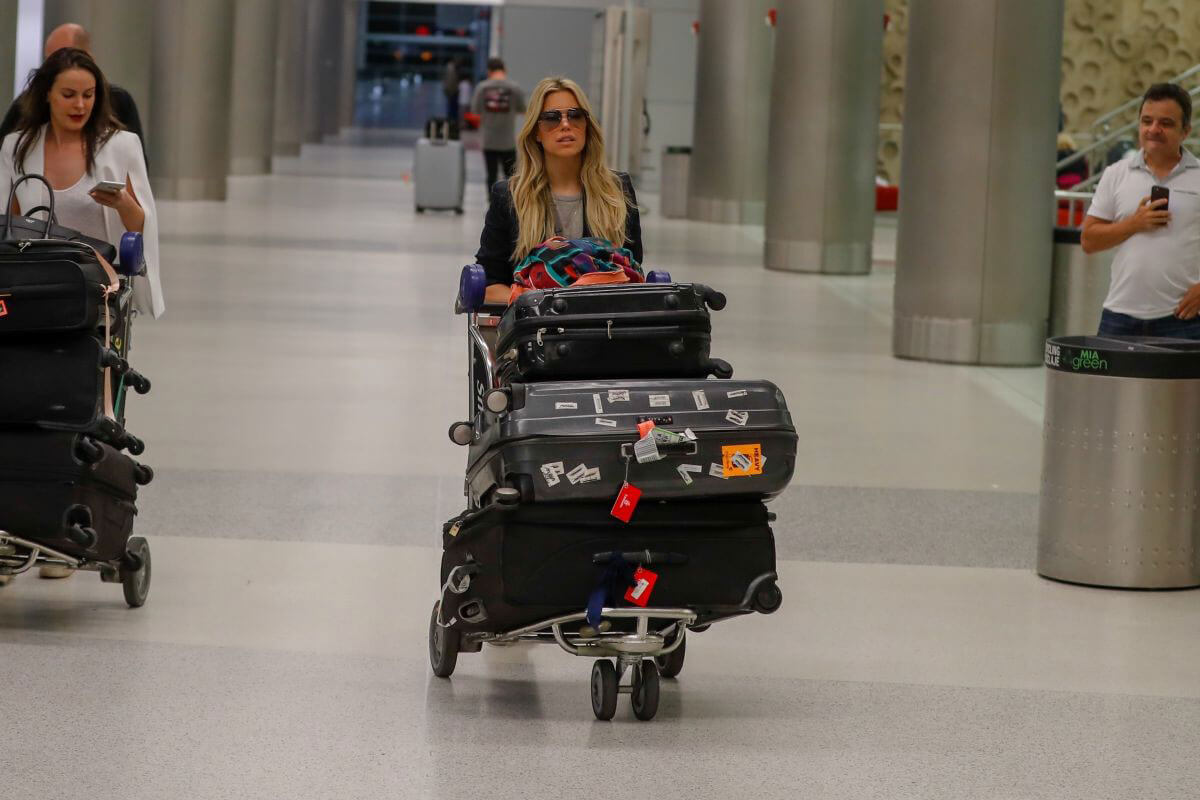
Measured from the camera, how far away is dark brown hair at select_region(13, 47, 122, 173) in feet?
18.6

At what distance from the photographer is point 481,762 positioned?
13.6 ft

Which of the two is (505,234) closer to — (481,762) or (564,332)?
(564,332)

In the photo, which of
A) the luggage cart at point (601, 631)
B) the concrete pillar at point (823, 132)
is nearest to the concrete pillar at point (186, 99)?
the concrete pillar at point (823, 132)

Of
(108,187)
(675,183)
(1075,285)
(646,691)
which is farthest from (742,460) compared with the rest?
(675,183)

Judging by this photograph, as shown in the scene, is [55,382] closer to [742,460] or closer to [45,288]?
[45,288]

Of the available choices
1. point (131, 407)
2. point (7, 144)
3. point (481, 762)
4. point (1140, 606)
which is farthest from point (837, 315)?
point (481, 762)

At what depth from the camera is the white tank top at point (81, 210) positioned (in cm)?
575

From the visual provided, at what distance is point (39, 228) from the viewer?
17.8ft

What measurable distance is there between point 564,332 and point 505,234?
1.92 ft

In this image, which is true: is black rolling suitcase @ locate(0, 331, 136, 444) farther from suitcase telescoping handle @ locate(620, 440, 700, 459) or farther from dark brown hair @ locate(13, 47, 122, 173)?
suitcase telescoping handle @ locate(620, 440, 700, 459)

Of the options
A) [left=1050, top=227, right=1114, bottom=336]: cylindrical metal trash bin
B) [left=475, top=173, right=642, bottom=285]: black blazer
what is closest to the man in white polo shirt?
[left=475, top=173, right=642, bottom=285]: black blazer

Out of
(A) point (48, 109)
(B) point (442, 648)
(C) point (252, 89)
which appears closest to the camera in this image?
(B) point (442, 648)

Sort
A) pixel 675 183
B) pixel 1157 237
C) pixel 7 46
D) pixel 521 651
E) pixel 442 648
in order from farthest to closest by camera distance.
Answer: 1. pixel 675 183
2. pixel 7 46
3. pixel 1157 237
4. pixel 521 651
5. pixel 442 648

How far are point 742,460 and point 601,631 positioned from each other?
21.3 inches
